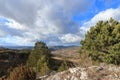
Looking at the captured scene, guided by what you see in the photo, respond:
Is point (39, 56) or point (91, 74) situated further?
point (39, 56)

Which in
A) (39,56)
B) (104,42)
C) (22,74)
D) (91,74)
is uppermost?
(104,42)

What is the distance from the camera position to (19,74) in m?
14.8

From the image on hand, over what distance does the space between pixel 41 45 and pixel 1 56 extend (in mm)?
40573

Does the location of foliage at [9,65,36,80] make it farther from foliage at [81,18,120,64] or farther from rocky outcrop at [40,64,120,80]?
foliage at [81,18,120,64]

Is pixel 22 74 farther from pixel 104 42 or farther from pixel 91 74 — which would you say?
pixel 104 42

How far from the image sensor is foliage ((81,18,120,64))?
32.1 m

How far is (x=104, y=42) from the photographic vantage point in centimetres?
3428

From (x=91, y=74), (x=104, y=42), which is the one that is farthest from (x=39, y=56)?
(x=91, y=74)

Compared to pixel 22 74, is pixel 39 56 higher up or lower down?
higher up

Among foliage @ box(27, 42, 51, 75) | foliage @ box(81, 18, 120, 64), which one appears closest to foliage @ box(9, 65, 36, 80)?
foliage @ box(81, 18, 120, 64)

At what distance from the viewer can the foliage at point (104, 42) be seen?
105ft

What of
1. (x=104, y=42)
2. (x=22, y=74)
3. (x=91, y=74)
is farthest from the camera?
(x=104, y=42)

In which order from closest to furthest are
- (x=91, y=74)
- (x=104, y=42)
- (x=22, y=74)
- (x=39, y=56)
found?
(x=22, y=74) → (x=91, y=74) → (x=104, y=42) → (x=39, y=56)

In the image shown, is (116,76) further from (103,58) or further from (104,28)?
(104,28)
